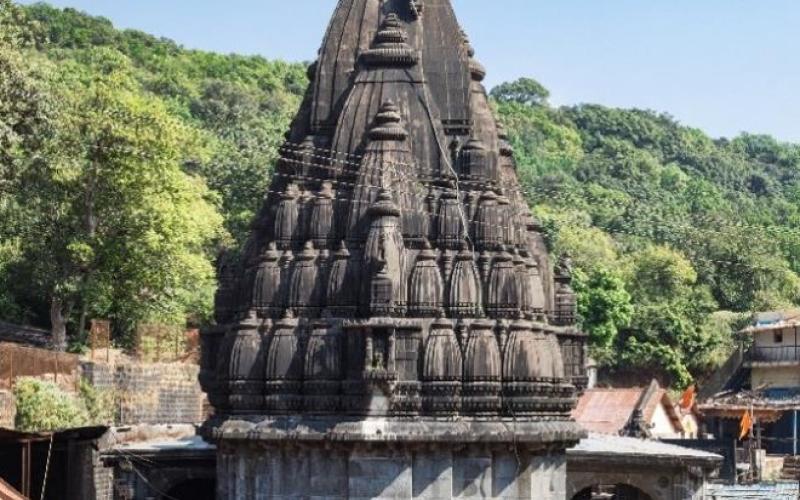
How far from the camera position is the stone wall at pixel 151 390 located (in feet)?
106

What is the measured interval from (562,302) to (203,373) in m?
5.54

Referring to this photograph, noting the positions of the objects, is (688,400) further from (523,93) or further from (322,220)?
(523,93)

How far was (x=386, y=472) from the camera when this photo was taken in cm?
1908

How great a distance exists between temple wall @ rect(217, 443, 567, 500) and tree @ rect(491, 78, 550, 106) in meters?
117

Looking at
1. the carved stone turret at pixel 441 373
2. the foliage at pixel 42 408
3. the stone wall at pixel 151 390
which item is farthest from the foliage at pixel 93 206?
the carved stone turret at pixel 441 373

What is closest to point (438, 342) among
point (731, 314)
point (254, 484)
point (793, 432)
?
point (254, 484)

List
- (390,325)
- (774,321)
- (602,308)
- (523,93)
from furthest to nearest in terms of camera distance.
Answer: (523,93) → (602,308) → (774,321) → (390,325)

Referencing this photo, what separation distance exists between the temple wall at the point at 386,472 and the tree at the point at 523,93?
383ft

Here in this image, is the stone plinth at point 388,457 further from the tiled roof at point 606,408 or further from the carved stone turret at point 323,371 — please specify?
the tiled roof at point 606,408

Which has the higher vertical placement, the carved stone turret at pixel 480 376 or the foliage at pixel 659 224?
the foliage at pixel 659 224

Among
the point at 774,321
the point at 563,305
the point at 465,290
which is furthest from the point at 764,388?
the point at 465,290

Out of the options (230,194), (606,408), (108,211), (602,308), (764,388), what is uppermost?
(230,194)

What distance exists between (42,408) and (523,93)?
110033mm

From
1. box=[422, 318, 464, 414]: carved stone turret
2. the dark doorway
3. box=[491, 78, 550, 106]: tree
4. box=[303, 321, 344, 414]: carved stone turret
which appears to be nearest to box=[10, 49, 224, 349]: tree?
the dark doorway
